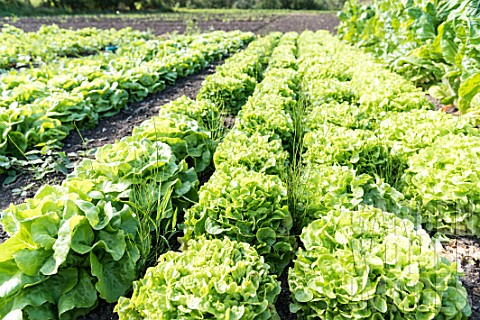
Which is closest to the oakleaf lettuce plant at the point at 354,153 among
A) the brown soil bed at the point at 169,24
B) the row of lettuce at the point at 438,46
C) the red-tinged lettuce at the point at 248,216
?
the red-tinged lettuce at the point at 248,216

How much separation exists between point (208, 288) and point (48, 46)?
13796 mm

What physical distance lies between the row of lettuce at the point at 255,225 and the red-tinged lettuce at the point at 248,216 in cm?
1

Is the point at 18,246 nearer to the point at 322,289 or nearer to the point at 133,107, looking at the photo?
the point at 322,289

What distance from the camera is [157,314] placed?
2131 millimetres

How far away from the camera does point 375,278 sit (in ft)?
7.13

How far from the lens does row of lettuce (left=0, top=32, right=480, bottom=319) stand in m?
2.14

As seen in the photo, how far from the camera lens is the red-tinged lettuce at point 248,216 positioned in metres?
2.81

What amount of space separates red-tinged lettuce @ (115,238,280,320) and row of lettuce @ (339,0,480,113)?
4.61 metres

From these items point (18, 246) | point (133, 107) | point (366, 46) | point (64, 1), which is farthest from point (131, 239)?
point (64, 1)

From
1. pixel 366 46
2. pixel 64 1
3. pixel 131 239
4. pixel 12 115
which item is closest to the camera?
pixel 131 239

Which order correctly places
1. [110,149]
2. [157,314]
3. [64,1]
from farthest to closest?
[64,1] < [110,149] < [157,314]

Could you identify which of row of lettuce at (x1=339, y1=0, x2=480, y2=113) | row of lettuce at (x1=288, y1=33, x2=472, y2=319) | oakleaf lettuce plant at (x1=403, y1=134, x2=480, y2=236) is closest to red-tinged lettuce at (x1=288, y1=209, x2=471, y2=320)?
row of lettuce at (x1=288, y1=33, x2=472, y2=319)

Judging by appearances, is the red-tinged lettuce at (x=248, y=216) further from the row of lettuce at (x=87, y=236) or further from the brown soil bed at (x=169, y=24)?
the brown soil bed at (x=169, y=24)

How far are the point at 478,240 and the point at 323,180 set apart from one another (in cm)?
156
